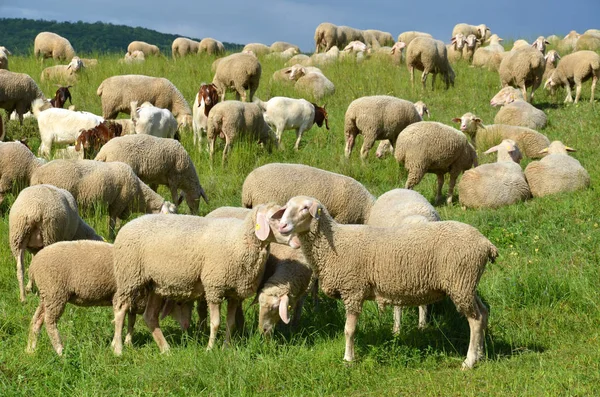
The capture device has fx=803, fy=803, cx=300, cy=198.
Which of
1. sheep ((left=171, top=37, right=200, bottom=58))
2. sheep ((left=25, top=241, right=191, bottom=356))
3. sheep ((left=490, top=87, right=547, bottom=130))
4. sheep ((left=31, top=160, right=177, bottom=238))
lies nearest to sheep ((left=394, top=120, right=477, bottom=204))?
sheep ((left=31, top=160, right=177, bottom=238))

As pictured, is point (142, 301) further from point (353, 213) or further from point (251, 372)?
point (353, 213)

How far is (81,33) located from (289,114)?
65.4m

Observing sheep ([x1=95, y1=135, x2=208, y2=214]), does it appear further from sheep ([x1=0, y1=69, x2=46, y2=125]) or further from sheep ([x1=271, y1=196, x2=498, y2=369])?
sheep ([x1=0, y1=69, x2=46, y2=125])

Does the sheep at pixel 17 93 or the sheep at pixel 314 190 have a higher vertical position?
the sheep at pixel 314 190

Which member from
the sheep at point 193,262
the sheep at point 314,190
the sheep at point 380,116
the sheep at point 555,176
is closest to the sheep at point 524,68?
the sheep at point 380,116

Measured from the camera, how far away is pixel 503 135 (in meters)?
14.9

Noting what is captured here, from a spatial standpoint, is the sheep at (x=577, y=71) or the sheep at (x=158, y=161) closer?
the sheep at (x=158, y=161)

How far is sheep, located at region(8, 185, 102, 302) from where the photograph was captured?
8453 millimetres

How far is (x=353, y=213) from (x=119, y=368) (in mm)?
3761

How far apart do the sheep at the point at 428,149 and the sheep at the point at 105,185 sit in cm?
367

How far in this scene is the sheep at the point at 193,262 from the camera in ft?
22.7

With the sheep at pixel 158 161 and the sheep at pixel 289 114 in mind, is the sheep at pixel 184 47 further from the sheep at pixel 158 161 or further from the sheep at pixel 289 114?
the sheep at pixel 158 161

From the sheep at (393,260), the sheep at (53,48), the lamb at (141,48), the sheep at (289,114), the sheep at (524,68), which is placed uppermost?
the sheep at (524,68)

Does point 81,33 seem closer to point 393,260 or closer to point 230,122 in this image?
point 230,122
